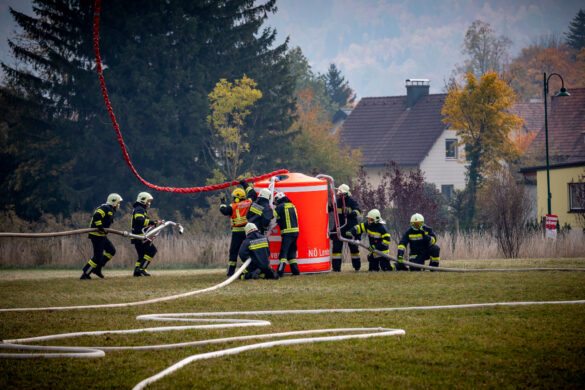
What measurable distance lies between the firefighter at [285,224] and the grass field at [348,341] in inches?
80.7

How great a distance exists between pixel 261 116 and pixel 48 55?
11.3 m

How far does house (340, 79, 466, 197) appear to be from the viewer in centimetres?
5716

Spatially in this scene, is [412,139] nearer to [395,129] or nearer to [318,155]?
[395,129]

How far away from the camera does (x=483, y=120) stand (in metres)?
42.0

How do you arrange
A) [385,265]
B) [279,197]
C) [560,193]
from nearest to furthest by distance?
[279,197], [385,265], [560,193]

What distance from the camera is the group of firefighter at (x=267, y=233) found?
51.5ft

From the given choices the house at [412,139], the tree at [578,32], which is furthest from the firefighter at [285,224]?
the tree at [578,32]

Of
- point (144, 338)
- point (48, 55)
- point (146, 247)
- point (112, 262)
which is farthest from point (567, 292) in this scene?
point (48, 55)

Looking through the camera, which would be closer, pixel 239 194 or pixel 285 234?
pixel 285 234

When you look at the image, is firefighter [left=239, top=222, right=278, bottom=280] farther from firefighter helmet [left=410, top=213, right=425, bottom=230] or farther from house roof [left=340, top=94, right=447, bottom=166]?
house roof [left=340, top=94, right=447, bottom=166]

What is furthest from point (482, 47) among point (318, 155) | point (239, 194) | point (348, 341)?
point (348, 341)

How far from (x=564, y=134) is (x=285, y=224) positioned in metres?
40.6

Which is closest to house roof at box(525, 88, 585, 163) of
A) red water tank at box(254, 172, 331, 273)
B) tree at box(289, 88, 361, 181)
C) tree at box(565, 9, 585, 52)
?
tree at box(289, 88, 361, 181)

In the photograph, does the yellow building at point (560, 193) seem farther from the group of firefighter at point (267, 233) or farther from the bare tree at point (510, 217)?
the group of firefighter at point (267, 233)
